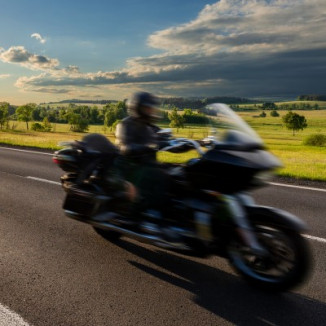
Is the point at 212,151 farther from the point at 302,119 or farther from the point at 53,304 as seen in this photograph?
the point at 302,119

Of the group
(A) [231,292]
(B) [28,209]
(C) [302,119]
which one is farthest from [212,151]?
(C) [302,119]

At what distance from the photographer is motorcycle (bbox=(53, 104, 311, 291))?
338 cm

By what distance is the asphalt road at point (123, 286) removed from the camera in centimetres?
311

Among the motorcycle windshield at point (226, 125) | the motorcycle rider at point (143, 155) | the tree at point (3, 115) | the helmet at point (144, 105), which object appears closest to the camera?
the motorcycle windshield at point (226, 125)

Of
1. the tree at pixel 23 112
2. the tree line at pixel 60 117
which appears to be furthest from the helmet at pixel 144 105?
the tree at pixel 23 112

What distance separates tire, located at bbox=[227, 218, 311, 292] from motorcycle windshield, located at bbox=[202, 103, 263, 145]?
80cm

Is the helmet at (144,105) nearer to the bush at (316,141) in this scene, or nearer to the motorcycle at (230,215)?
the motorcycle at (230,215)

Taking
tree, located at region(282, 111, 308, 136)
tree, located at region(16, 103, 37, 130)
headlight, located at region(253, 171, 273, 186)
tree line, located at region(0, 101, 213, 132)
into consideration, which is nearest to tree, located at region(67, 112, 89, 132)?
tree line, located at region(0, 101, 213, 132)

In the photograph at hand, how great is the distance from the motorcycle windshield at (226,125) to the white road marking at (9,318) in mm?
2363

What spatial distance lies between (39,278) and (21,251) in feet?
2.95

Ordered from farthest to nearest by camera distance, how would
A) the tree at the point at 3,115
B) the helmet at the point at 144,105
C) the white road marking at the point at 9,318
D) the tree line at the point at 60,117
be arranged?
the tree line at the point at 60,117 → the tree at the point at 3,115 → the helmet at the point at 144,105 → the white road marking at the point at 9,318

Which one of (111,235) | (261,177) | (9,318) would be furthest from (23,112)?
(261,177)

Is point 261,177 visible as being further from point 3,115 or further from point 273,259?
point 3,115

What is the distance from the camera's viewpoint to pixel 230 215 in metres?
3.46
